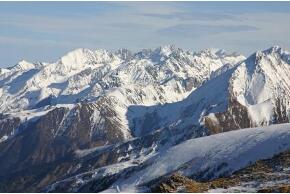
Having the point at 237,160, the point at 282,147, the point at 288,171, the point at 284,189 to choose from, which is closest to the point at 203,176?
the point at 237,160

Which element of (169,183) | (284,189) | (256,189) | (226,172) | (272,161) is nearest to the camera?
(284,189)

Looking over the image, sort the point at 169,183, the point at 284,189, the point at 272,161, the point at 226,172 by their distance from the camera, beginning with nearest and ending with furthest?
1. the point at 284,189
2. the point at 169,183
3. the point at 272,161
4. the point at 226,172

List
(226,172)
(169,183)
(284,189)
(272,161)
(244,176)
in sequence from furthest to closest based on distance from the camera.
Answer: (226,172)
(272,161)
(244,176)
(169,183)
(284,189)

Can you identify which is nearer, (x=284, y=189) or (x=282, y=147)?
(x=284, y=189)

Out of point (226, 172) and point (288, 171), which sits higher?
point (288, 171)

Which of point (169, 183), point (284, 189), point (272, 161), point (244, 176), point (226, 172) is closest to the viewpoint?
point (284, 189)

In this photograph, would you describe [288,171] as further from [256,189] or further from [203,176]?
[203,176]

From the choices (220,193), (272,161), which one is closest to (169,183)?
(220,193)

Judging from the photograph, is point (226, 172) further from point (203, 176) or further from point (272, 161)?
point (272, 161)

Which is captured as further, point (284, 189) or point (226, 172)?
point (226, 172)
